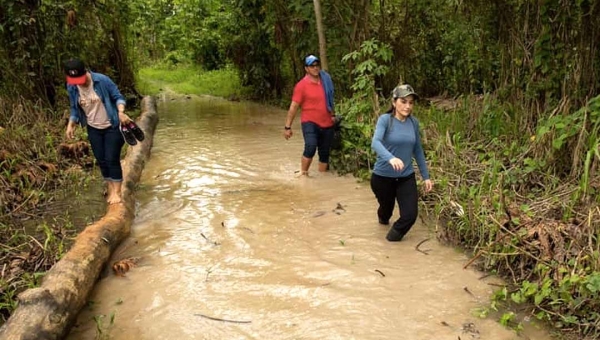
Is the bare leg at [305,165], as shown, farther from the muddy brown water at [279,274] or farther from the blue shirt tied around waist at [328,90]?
the blue shirt tied around waist at [328,90]

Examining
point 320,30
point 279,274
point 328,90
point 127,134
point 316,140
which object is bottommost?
point 279,274

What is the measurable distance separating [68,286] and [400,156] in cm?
314

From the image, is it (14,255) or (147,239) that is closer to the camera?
(14,255)

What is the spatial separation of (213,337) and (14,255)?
2.48 m

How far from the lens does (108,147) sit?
6.05 meters

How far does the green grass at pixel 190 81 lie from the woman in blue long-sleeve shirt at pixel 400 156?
43.8 feet

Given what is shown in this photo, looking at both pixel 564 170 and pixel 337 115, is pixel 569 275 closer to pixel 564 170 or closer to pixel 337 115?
pixel 564 170

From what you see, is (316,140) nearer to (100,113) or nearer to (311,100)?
(311,100)

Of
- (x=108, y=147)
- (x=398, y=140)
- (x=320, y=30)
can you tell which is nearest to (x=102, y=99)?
(x=108, y=147)

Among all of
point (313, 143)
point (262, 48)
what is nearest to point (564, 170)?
point (313, 143)

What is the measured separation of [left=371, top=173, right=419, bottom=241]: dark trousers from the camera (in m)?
5.02

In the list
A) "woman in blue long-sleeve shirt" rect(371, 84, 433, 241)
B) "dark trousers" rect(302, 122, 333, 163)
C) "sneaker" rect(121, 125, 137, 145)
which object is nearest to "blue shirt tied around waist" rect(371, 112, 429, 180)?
"woman in blue long-sleeve shirt" rect(371, 84, 433, 241)

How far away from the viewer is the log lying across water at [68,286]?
3555mm

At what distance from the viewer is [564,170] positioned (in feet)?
17.0
